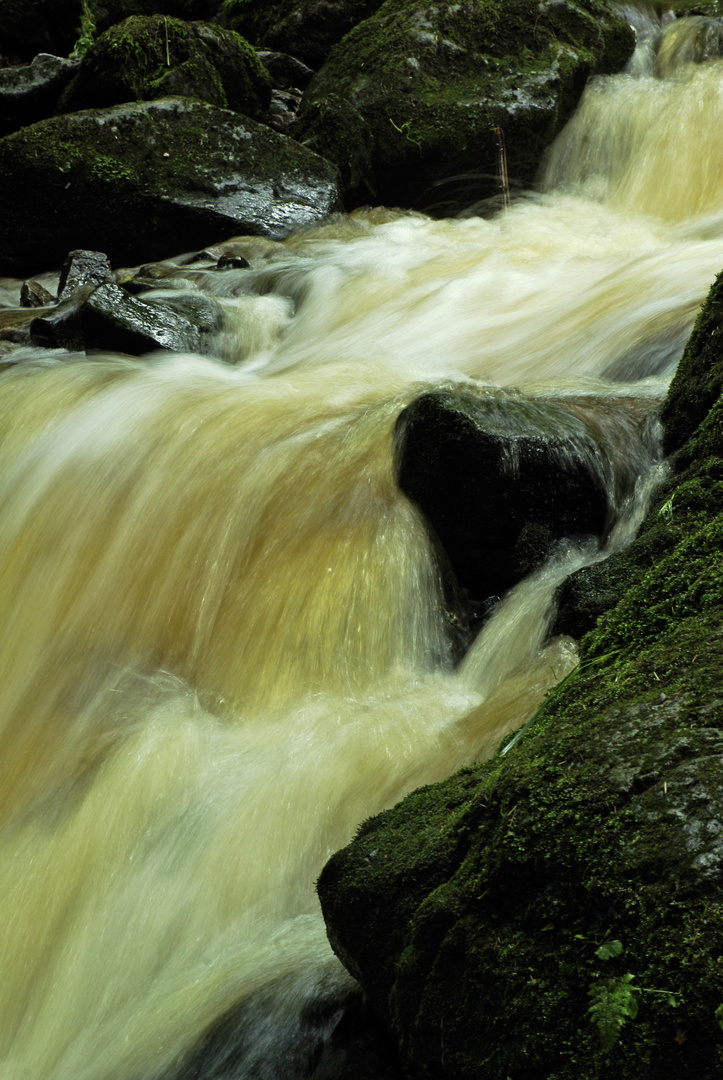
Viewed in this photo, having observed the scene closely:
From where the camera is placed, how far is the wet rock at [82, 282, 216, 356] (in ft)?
21.2

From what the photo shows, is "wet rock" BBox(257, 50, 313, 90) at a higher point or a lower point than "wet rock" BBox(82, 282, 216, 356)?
higher

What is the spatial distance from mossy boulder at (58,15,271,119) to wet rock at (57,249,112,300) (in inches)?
112

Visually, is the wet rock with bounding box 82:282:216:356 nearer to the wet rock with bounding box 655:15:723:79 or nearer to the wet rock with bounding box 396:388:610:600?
the wet rock with bounding box 396:388:610:600

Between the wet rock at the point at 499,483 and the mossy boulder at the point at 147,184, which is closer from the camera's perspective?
the wet rock at the point at 499,483

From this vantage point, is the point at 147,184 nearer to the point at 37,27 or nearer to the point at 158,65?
the point at 158,65

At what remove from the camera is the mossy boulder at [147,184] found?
356 inches

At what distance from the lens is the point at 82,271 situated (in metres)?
8.45

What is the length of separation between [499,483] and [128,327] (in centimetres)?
377

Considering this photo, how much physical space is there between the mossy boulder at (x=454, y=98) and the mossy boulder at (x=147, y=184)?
2.70ft

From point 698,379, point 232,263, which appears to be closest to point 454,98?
point 232,263

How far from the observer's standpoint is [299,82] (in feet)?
41.1

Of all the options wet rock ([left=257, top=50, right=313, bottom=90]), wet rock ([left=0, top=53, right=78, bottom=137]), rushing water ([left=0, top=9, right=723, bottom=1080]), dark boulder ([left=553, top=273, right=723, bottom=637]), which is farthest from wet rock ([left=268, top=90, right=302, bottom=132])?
dark boulder ([left=553, top=273, right=723, bottom=637])

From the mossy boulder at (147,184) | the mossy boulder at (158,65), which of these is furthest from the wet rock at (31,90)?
the mossy boulder at (147,184)

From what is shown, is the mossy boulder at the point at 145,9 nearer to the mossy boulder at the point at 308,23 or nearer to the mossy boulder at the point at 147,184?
the mossy boulder at the point at 308,23
